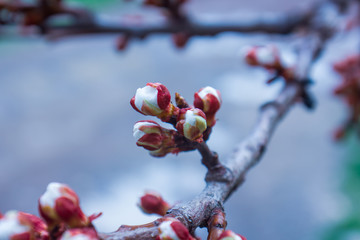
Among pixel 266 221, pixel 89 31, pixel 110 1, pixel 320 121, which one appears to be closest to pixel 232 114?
pixel 320 121

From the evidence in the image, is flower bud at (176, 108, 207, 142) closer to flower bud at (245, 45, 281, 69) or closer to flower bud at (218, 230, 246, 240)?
flower bud at (218, 230, 246, 240)

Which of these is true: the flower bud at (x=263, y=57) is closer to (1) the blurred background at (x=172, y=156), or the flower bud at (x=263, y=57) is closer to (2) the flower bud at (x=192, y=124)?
(1) the blurred background at (x=172, y=156)

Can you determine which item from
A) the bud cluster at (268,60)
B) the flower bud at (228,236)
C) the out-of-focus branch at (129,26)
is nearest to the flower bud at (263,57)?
the bud cluster at (268,60)

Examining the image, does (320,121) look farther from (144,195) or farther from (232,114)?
(144,195)

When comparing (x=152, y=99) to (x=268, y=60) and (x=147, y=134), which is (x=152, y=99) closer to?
(x=147, y=134)

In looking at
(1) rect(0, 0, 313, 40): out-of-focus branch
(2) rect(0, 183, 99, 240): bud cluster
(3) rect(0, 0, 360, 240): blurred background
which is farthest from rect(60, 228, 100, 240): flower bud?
(1) rect(0, 0, 313, 40): out-of-focus branch
